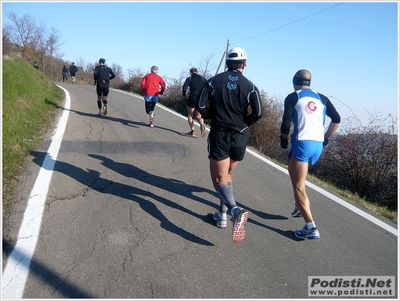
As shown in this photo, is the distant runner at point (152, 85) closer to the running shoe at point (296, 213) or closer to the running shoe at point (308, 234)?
the running shoe at point (296, 213)

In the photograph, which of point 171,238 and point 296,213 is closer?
point 171,238

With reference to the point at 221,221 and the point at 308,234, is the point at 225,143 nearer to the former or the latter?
the point at 221,221

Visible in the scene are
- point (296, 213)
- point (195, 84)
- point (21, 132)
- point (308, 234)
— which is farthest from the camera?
point (195, 84)

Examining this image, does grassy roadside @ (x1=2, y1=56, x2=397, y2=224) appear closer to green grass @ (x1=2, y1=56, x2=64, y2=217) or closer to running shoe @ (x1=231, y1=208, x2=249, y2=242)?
green grass @ (x1=2, y1=56, x2=64, y2=217)

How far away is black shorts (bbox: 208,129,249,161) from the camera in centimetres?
412

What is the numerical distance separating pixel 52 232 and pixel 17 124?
16.3ft

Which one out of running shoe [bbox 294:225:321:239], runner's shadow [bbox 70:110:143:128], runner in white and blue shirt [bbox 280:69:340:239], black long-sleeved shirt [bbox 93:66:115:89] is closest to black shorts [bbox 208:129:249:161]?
runner in white and blue shirt [bbox 280:69:340:239]

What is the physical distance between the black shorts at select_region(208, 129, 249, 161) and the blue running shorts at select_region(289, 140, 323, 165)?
67 cm

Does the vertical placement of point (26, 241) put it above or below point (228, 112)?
below

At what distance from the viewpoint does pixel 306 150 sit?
13.7 ft

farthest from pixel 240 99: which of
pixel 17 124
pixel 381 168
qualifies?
pixel 381 168

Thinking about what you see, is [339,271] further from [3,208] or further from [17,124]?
[17,124]

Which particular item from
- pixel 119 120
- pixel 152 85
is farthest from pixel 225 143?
pixel 119 120

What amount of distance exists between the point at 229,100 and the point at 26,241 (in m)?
2.68
